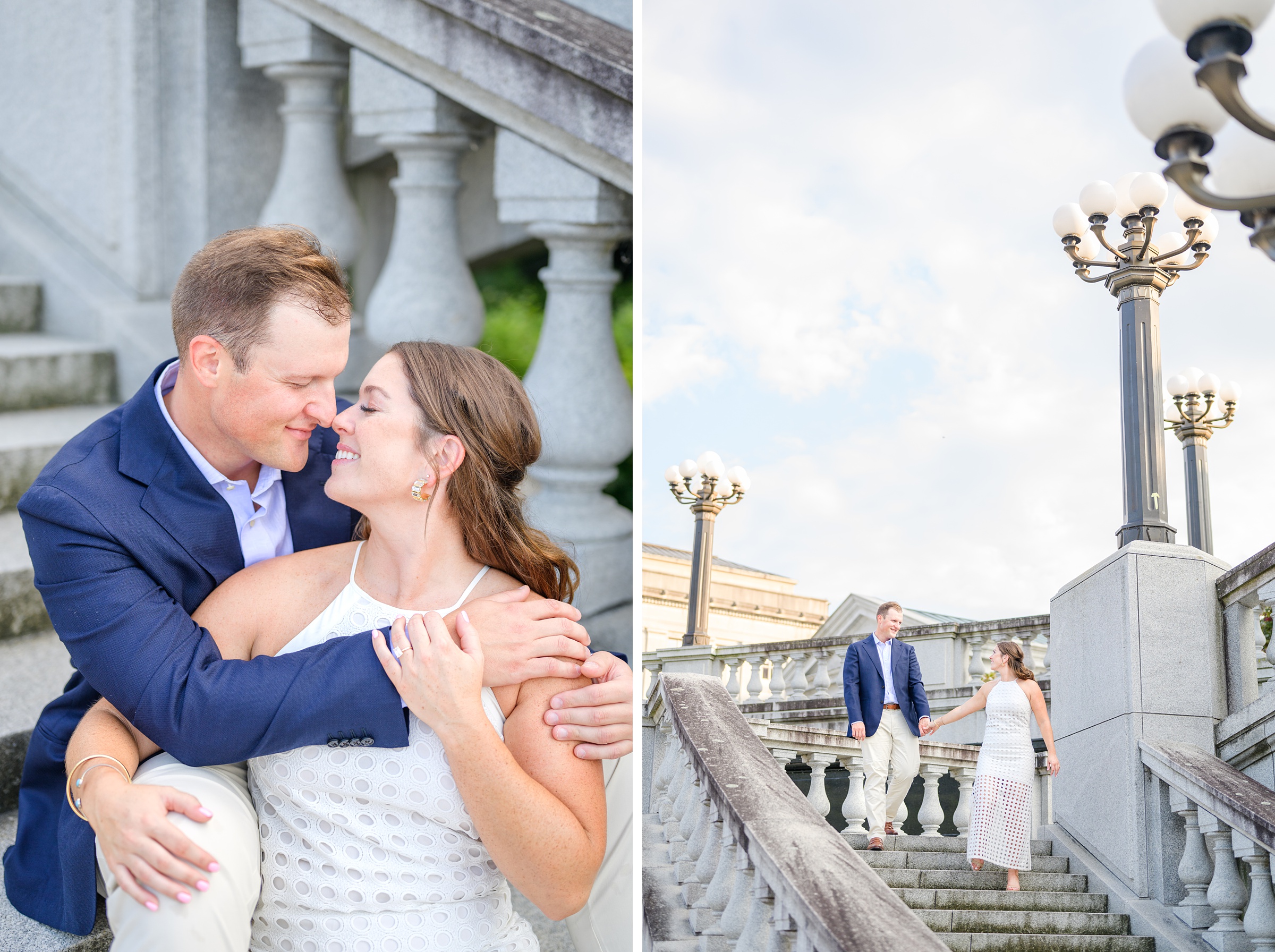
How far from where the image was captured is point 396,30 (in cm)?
209

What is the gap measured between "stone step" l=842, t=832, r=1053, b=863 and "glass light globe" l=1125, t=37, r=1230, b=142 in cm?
266

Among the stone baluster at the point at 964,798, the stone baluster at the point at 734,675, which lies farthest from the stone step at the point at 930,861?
the stone baluster at the point at 734,675

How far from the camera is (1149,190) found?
4008 millimetres

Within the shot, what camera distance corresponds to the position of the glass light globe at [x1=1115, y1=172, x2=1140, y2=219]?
406 cm

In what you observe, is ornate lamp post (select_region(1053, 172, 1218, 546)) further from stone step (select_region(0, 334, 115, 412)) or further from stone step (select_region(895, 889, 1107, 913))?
stone step (select_region(0, 334, 115, 412))

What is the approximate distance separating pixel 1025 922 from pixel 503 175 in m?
2.76

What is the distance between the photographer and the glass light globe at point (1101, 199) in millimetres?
4180

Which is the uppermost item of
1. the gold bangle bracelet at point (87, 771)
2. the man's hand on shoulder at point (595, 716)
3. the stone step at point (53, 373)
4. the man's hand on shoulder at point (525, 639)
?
the stone step at point (53, 373)

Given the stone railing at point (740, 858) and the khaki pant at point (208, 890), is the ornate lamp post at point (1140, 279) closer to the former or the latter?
the stone railing at point (740, 858)

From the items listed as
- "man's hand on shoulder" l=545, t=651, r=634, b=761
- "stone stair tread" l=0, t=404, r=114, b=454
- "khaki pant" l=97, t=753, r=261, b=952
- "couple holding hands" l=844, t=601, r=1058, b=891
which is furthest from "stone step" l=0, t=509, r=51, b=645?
"couple holding hands" l=844, t=601, r=1058, b=891

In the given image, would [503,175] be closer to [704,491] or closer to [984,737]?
[984,737]

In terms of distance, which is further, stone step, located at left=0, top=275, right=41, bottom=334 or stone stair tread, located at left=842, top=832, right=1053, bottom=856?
stone stair tread, located at left=842, top=832, right=1053, bottom=856

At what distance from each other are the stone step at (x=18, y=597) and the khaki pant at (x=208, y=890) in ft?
3.29

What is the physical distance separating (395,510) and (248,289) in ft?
1.21
